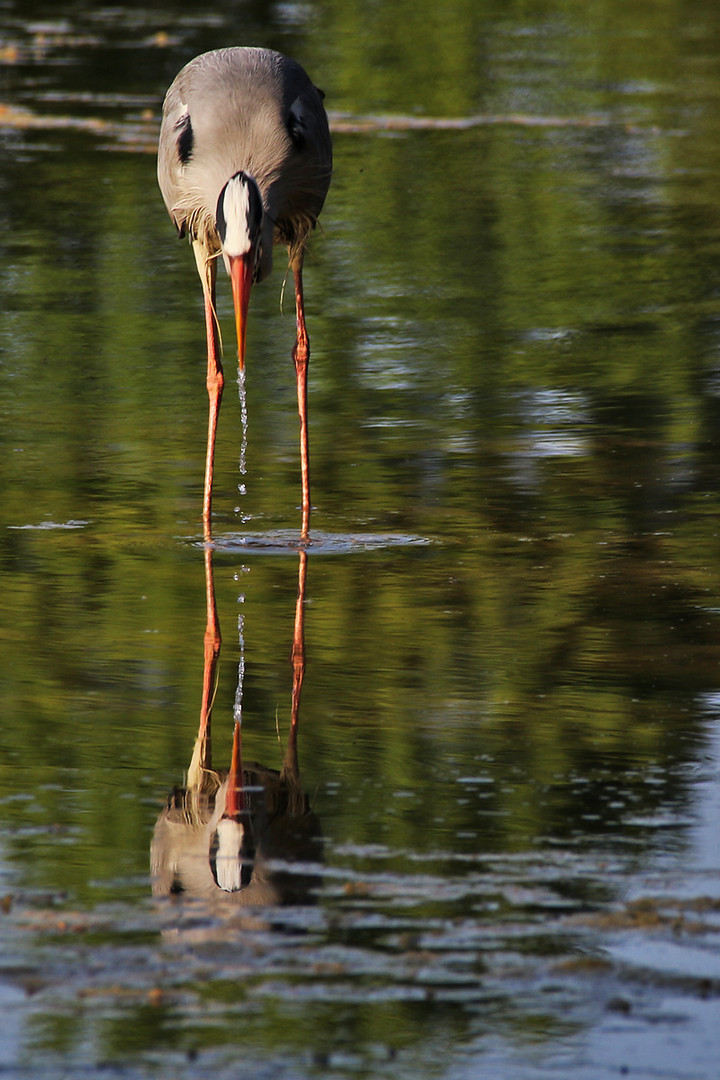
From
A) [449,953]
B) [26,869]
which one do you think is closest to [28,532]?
[26,869]

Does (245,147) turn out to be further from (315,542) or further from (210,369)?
(315,542)

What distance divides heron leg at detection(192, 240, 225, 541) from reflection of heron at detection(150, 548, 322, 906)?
8.09 ft

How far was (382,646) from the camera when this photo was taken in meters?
7.30

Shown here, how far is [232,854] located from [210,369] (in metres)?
4.86

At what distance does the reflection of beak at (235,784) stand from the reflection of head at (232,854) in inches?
Result: 1.9

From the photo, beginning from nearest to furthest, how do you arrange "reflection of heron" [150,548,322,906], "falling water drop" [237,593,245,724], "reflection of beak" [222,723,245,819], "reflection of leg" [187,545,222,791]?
"reflection of heron" [150,548,322,906], "reflection of beak" [222,723,245,819], "reflection of leg" [187,545,222,791], "falling water drop" [237,593,245,724]

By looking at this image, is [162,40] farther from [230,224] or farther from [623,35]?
[230,224]

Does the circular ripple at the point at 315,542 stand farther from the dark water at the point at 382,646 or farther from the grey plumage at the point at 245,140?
the grey plumage at the point at 245,140

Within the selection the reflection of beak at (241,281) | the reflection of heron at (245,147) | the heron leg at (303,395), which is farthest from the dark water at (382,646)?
the reflection of beak at (241,281)

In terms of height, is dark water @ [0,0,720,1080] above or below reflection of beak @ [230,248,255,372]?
below

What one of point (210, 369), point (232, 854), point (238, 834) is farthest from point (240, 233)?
point (232, 854)

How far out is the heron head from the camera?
8203 mm

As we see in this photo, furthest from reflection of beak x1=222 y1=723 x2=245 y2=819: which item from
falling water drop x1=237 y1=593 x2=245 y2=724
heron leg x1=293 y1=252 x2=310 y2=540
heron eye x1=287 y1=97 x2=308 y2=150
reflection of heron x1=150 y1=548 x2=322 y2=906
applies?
heron eye x1=287 y1=97 x2=308 y2=150

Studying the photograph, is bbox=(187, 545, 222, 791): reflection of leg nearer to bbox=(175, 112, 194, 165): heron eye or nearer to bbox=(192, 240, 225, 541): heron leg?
bbox=(192, 240, 225, 541): heron leg
